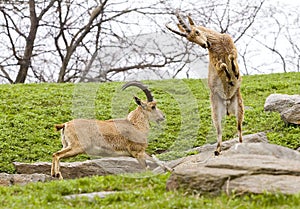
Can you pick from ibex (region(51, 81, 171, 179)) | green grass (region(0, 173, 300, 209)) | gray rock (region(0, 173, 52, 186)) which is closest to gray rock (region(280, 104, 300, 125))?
ibex (region(51, 81, 171, 179))

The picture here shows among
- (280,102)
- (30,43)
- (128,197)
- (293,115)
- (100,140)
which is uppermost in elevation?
(30,43)

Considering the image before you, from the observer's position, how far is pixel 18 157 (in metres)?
15.2

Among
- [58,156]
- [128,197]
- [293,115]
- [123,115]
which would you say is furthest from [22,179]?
[123,115]

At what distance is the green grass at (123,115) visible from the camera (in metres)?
7.64

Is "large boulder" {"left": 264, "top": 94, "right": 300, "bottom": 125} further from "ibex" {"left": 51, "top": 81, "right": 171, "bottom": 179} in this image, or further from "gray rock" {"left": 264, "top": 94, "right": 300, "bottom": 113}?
"ibex" {"left": 51, "top": 81, "right": 171, "bottom": 179}

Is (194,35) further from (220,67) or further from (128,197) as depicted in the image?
(128,197)

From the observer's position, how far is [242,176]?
7789 mm

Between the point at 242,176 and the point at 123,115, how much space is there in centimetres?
1103

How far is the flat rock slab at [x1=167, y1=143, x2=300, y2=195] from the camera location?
24.7 ft

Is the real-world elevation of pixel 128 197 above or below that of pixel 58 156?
below

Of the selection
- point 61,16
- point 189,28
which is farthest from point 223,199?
point 61,16

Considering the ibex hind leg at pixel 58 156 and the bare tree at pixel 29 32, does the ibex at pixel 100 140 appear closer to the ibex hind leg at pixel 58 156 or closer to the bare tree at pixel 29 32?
the ibex hind leg at pixel 58 156

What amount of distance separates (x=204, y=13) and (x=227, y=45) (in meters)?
16.8

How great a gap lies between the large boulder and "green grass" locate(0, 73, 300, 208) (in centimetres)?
25
